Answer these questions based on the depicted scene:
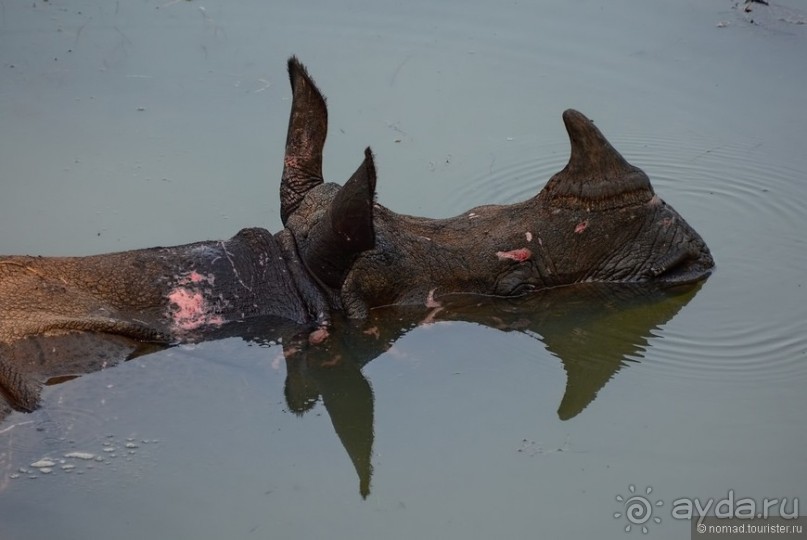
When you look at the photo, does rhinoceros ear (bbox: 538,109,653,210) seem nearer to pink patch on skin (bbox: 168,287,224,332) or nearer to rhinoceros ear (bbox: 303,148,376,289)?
rhinoceros ear (bbox: 303,148,376,289)

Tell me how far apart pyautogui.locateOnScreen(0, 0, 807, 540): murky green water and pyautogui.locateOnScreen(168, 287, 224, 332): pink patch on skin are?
151mm

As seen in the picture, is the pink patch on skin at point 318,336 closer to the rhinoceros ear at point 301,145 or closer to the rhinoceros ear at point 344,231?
the rhinoceros ear at point 344,231

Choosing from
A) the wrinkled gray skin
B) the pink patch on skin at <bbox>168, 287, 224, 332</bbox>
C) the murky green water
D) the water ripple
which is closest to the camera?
the murky green water

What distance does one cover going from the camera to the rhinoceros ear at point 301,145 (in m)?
8.09

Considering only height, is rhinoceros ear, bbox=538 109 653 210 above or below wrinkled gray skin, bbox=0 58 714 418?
above

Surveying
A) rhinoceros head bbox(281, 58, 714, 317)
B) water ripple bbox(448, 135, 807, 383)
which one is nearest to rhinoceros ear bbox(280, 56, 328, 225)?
rhinoceros head bbox(281, 58, 714, 317)

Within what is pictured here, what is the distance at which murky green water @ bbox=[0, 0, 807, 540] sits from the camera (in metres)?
6.84

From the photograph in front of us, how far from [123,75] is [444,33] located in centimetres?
307

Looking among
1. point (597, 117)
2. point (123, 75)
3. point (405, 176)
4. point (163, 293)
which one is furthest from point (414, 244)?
point (123, 75)

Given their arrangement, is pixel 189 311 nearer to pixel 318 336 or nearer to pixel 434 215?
pixel 318 336

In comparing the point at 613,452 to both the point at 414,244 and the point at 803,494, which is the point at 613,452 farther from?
the point at 414,244

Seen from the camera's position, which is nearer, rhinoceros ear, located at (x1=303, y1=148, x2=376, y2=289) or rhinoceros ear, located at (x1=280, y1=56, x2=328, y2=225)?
rhinoceros ear, located at (x1=303, y1=148, x2=376, y2=289)

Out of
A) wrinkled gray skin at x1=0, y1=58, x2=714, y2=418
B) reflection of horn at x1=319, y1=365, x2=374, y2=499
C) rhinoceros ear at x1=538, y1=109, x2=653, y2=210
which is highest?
rhinoceros ear at x1=538, y1=109, x2=653, y2=210

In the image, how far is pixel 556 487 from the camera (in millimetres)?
6875
